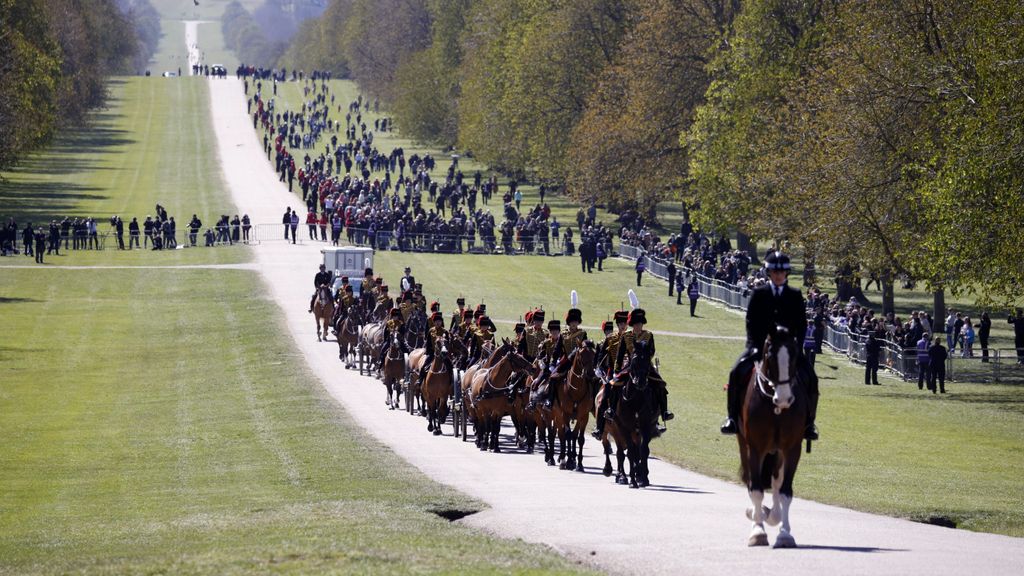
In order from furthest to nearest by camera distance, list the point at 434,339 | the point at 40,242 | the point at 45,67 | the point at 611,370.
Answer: the point at 45,67 → the point at 40,242 → the point at 434,339 → the point at 611,370

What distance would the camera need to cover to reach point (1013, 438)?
38.4 metres

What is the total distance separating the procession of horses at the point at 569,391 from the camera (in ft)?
56.4

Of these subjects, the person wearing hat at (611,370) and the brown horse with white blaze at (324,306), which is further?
the brown horse with white blaze at (324,306)

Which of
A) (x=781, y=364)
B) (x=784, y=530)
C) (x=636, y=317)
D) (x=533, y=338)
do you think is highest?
(x=781, y=364)

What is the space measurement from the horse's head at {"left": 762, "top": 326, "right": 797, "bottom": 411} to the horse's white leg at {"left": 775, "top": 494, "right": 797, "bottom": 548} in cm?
105

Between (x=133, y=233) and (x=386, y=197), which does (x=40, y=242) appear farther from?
(x=386, y=197)

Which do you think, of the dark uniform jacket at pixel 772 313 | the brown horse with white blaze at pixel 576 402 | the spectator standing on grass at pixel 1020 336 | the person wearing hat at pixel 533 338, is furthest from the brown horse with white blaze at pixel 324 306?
the dark uniform jacket at pixel 772 313

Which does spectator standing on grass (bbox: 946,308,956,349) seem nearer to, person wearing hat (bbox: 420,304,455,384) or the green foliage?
person wearing hat (bbox: 420,304,455,384)

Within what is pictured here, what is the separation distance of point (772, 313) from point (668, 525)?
11.9ft

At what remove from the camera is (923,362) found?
48.1 m

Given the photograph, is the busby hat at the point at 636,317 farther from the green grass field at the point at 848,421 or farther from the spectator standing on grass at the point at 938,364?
the spectator standing on grass at the point at 938,364

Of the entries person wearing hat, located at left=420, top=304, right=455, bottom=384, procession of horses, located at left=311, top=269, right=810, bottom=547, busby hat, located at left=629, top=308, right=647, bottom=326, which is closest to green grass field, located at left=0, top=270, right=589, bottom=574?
procession of horses, located at left=311, top=269, right=810, bottom=547

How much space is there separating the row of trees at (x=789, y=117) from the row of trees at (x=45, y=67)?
28909 millimetres

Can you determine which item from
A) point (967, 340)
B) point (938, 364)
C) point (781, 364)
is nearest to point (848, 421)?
point (938, 364)
